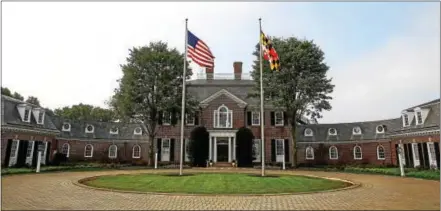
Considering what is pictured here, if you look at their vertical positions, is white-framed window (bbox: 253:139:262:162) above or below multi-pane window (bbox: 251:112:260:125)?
below

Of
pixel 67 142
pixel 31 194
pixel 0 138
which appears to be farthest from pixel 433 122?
pixel 67 142

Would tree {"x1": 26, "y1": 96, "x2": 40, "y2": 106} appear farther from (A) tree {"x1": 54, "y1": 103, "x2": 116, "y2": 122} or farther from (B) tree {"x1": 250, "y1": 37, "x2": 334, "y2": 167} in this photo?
(B) tree {"x1": 250, "y1": 37, "x2": 334, "y2": 167}

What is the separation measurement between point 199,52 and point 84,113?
47.7 m

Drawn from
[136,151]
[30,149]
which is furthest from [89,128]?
[30,149]

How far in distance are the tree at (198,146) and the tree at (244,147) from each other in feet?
11.9

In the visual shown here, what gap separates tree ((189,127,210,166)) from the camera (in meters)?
35.3

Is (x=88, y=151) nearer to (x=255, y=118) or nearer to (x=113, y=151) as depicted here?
(x=113, y=151)

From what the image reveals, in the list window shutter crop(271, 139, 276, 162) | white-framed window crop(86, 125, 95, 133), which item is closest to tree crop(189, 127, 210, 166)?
window shutter crop(271, 139, 276, 162)

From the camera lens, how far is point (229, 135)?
35625 millimetres

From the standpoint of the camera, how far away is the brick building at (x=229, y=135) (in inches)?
1246

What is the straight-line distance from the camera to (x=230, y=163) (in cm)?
3462

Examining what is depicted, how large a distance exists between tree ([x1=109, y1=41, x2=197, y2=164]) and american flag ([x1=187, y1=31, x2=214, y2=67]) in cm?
1177

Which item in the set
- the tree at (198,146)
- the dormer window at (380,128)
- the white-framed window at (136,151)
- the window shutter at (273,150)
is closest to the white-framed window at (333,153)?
the dormer window at (380,128)

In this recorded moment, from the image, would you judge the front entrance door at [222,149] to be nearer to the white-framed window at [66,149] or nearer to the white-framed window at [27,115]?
the white-framed window at [66,149]
